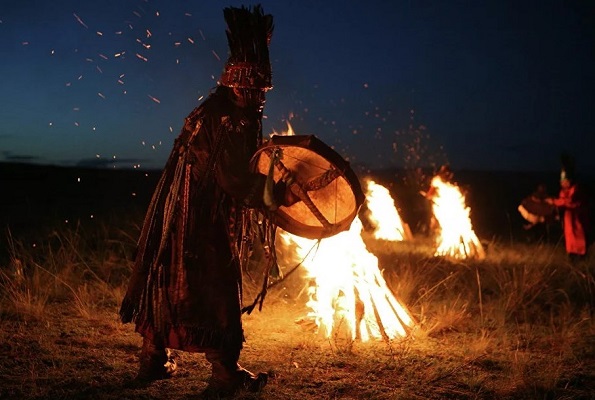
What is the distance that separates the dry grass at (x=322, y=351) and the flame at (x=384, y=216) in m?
4.91

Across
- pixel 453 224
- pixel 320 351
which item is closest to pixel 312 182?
pixel 320 351

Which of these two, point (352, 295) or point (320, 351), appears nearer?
point (320, 351)

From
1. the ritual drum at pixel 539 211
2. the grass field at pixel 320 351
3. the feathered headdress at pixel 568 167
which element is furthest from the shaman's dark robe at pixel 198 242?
the ritual drum at pixel 539 211

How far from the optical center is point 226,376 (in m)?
3.88

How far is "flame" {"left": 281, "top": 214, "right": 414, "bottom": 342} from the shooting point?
5.40 m

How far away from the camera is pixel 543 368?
15.6 ft

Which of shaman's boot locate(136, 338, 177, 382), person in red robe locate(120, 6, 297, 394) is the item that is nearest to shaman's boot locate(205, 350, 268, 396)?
person in red robe locate(120, 6, 297, 394)

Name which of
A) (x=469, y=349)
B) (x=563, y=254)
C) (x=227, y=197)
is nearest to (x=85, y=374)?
(x=227, y=197)

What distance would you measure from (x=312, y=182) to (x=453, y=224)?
796 cm

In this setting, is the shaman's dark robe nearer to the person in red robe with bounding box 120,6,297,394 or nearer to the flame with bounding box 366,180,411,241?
the person in red robe with bounding box 120,6,297,394

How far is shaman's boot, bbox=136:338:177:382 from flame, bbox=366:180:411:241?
8.27 metres

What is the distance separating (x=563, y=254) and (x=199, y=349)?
9949mm

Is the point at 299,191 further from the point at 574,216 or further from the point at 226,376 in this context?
the point at 574,216

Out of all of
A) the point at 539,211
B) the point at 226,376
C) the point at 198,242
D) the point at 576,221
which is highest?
the point at 539,211
